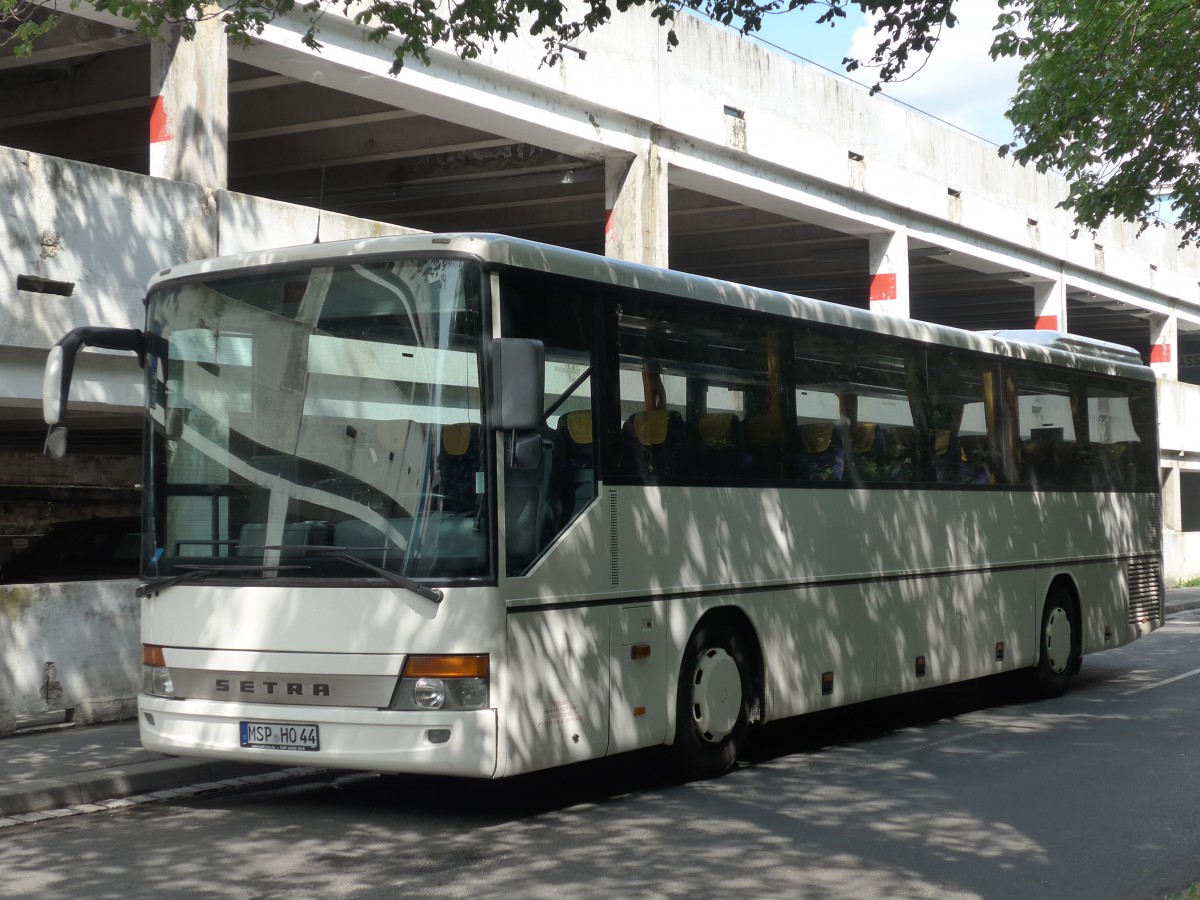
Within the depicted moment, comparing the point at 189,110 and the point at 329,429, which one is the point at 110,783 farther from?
the point at 189,110

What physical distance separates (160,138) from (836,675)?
7.83 meters

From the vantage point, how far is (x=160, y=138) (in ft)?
46.4

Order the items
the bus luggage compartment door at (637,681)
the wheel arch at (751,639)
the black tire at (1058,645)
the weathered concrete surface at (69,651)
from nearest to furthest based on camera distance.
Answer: the bus luggage compartment door at (637,681) < the wheel arch at (751,639) < the weathered concrete surface at (69,651) < the black tire at (1058,645)

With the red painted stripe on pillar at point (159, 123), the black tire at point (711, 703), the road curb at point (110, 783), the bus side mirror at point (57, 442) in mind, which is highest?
the red painted stripe on pillar at point (159, 123)

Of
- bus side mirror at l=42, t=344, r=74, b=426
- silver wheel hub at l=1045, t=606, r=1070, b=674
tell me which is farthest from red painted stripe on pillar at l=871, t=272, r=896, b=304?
bus side mirror at l=42, t=344, r=74, b=426

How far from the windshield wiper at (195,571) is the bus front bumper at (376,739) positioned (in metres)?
0.72

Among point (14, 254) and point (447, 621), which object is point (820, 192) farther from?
point (447, 621)

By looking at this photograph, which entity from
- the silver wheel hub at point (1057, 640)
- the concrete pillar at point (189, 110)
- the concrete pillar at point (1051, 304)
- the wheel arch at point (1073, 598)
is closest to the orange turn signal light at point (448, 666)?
the concrete pillar at point (189, 110)

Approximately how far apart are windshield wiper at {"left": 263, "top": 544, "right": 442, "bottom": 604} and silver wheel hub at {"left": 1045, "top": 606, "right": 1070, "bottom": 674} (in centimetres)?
815

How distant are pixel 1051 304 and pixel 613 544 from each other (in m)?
25.1

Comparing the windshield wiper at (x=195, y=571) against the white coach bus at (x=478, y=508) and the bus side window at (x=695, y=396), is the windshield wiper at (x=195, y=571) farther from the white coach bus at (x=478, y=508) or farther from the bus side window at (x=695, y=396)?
the bus side window at (x=695, y=396)

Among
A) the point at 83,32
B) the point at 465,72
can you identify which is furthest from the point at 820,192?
the point at 83,32

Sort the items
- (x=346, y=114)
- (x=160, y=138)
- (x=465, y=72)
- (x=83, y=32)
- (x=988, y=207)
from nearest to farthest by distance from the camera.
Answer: (x=160, y=138), (x=83, y=32), (x=465, y=72), (x=346, y=114), (x=988, y=207)

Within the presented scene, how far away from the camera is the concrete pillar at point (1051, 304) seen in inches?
1254
